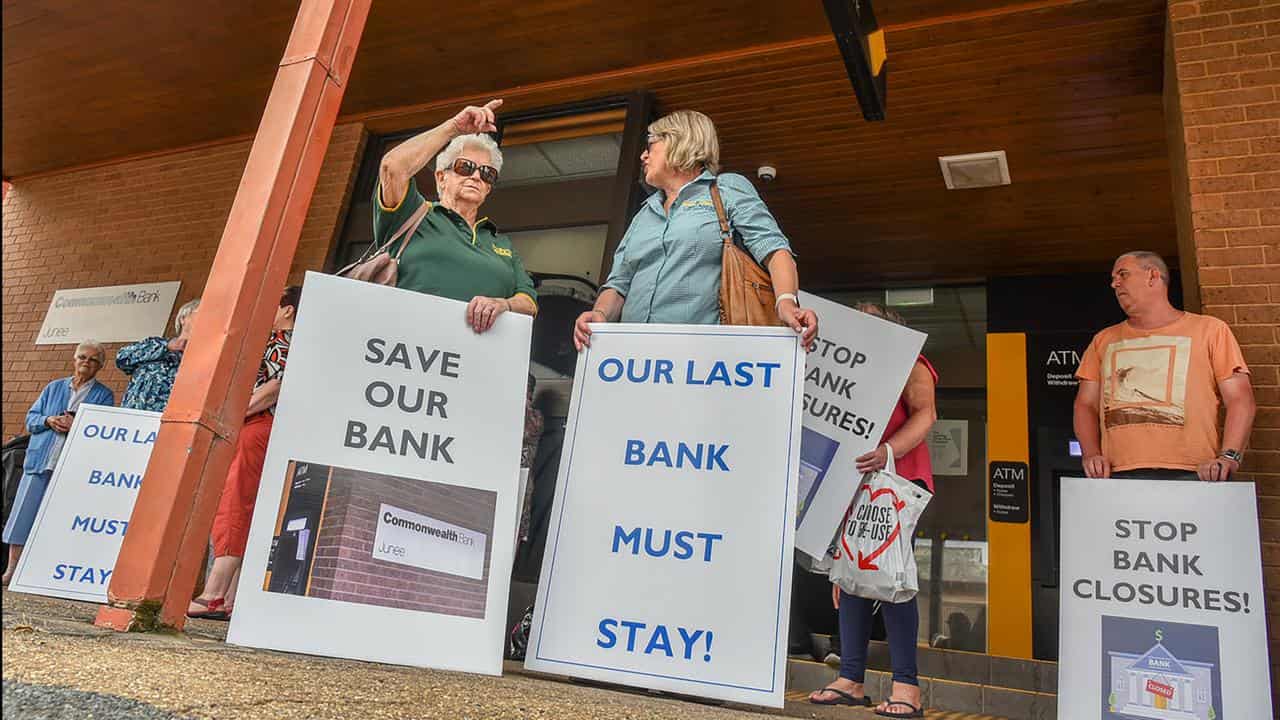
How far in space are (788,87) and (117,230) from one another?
5.09m

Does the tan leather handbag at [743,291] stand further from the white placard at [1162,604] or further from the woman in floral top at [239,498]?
the woman in floral top at [239,498]

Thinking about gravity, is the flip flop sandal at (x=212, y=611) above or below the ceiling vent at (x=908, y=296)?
below

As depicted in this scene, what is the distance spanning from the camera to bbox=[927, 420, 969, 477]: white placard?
700 cm

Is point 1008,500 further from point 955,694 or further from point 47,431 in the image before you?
point 47,431

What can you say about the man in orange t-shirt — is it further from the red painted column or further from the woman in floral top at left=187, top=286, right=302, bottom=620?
the woman in floral top at left=187, top=286, right=302, bottom=620

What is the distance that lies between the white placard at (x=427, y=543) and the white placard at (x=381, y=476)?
0.01m

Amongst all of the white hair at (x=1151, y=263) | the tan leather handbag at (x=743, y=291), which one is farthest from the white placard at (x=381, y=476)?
the white hair at (x=1151, y=263)

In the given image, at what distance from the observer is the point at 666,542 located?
5.95 feet

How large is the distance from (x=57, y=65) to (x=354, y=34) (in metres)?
4.71

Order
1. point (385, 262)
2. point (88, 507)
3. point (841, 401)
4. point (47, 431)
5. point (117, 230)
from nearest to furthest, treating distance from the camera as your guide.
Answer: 1. point (385, 262)
2. point (841, 401)
3. point (88, 507)
4. point (47, 431)
5. point (117, 230)

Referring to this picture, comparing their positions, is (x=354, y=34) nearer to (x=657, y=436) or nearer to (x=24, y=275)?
(x=657, y=436)

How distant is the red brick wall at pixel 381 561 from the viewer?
1.68 meters

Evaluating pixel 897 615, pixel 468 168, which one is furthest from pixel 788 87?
pixel 897 615

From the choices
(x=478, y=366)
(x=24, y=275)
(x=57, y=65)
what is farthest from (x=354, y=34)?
(x=24, y=275)
